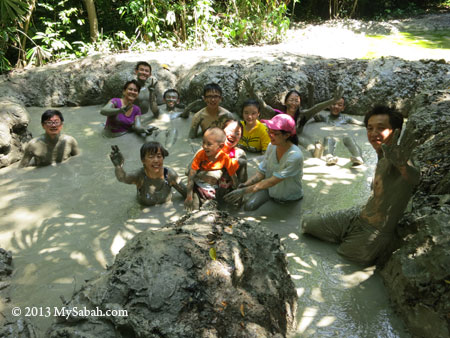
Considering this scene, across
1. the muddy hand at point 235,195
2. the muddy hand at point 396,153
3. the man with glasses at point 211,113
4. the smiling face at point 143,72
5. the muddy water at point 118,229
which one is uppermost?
the smiling face at point 143,72

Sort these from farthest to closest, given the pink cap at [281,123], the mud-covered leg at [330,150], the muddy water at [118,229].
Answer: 1. the mud-covered leg at [330,150]
2. the pink cap at [281,123]
3. the muddy water at [118,229]

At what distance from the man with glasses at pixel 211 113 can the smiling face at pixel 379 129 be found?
2.78m

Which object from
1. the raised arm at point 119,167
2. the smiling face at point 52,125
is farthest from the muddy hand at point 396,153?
the smiling face at point 52,125

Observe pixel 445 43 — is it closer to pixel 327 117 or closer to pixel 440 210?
pixel 327 117

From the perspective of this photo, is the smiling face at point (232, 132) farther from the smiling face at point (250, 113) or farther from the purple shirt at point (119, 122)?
the purple shirt at point (119, 122)

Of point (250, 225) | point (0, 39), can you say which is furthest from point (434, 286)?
point (0, 39)

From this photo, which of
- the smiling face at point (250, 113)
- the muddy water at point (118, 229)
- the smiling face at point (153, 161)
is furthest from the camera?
the smiling face at point (250, 113)

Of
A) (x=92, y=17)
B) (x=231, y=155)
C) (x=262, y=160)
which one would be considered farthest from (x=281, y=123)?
(x=92, y=17)

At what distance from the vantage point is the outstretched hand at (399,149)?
240cm

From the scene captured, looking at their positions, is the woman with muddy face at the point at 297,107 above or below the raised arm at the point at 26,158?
above

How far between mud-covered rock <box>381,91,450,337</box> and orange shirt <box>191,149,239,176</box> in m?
1.93

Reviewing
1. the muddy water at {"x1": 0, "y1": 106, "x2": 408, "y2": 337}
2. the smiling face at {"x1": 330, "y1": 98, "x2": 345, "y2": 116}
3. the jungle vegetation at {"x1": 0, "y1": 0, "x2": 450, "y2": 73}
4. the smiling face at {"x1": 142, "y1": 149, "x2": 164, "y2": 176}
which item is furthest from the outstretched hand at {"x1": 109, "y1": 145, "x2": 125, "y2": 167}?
the jungle vegetation at {"x1": 0, "y1": 0, "x2": 450, "y2": 73}

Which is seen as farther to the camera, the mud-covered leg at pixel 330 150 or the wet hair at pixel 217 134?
the mud-covered leg at pixel 330 150

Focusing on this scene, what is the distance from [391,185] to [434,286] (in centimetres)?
78
